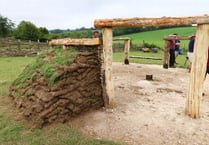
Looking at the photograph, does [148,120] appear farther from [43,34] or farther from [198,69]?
[43,34]

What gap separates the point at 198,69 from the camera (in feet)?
14.0

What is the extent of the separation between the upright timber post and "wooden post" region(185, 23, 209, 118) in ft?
5.11

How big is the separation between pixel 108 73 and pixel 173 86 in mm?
2793

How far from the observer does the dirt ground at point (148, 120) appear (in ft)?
12.6

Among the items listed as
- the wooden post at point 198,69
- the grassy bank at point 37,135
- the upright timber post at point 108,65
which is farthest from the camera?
the upright timber post at point 108,65

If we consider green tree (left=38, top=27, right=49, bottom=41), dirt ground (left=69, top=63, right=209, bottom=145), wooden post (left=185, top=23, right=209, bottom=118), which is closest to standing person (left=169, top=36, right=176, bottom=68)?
dirt ground (left=69, top=63, right=209, bottom=145)

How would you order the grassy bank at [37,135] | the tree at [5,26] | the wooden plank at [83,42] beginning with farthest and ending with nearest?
the tree at [5,26], the wooden plank at [83,42], the grassy bank at [37,135]

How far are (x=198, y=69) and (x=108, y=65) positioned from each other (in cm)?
172

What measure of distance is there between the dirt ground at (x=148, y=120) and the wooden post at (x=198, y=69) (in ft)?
0.80

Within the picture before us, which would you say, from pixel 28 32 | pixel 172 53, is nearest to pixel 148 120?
pixel 172 53

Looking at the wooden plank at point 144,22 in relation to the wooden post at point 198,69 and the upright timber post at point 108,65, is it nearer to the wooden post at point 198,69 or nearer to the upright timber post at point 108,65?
the upright timber post at point 108,65

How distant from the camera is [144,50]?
2127 cm

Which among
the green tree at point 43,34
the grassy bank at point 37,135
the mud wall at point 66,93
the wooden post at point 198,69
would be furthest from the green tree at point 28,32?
the wooden post at point 198,69

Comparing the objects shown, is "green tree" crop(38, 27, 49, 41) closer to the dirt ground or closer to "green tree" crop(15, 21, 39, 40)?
"green tree" crop(15, 21, 39, 40)
